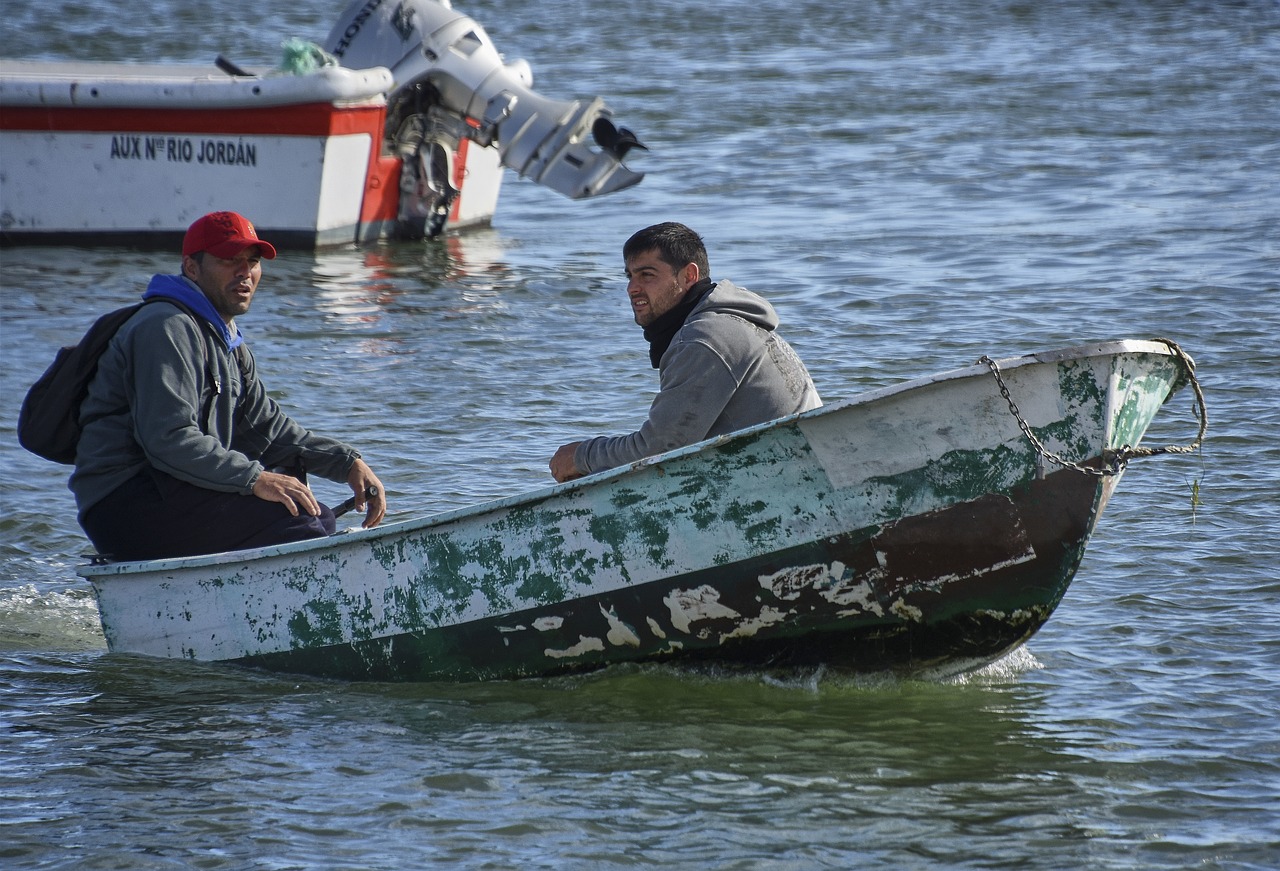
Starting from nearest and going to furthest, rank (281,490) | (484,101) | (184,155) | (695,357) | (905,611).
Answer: (695,357)
(905,611)
(281,490)
(184,155)
(484,101)

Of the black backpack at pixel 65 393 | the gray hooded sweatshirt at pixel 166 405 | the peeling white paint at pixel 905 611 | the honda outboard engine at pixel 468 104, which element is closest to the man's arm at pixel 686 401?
the peeling white paint at pixel 905 611

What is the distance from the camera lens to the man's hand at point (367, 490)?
18.8ft

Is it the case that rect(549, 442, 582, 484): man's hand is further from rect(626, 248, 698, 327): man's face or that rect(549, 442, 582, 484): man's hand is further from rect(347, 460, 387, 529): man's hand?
rect(347, 460, 387, 529): man's hand

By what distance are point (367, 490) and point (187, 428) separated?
813 millimetres

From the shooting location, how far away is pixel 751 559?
4.87 m

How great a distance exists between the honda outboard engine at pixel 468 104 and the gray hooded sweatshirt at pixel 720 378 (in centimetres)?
744

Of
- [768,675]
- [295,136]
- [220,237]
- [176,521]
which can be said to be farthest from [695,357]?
[295,136]

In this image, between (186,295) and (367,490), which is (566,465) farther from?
(186,295)

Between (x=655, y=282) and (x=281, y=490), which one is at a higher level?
(x=655, y=282)

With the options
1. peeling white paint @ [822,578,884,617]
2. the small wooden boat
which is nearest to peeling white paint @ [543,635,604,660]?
the small wooden boat

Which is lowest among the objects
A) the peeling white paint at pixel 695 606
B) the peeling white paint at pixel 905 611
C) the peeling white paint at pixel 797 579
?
the peeling white paint at pixel 695 606

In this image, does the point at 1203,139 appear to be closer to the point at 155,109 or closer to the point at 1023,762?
the point at 155,109

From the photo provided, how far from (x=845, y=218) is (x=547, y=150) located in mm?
2948

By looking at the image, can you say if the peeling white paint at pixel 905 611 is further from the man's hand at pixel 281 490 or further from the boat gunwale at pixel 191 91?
the boat gunwale at pixel 191 91
